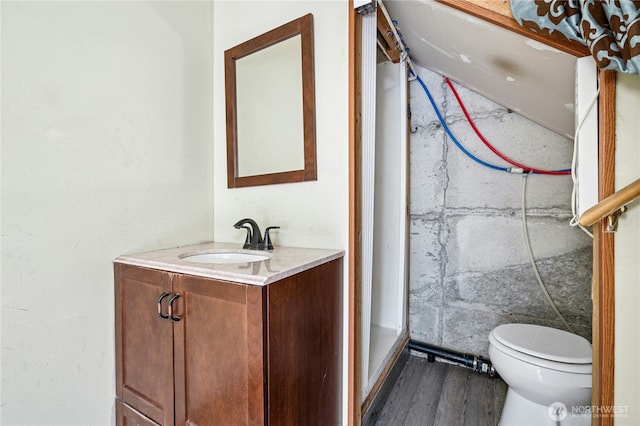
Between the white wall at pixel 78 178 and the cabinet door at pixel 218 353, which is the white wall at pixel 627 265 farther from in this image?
the white wall at pixel 78 178

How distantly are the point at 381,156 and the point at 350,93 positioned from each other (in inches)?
30.8

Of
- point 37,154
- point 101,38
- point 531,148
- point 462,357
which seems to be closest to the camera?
point 37,154

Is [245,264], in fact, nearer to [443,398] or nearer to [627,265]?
[627,265]

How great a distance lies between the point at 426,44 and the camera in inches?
59.9

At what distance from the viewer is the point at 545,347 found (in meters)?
1.19

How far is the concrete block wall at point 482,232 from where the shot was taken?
1.59 m

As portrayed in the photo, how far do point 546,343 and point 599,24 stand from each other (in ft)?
3.93

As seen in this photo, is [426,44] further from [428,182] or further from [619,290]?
[619,290]

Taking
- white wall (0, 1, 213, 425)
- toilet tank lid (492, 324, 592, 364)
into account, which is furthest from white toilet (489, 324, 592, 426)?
white wall (0, 1, 213, 425)

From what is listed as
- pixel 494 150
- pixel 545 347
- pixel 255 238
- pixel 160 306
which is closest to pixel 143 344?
pixel 160 306

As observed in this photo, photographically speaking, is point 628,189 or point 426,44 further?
point 426,44

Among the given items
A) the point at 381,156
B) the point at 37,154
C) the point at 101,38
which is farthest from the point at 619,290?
the point at 101,38

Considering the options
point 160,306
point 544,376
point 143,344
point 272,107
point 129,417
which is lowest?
point 129,417

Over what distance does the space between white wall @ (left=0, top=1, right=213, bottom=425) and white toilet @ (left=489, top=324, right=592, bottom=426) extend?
5.18 ft
